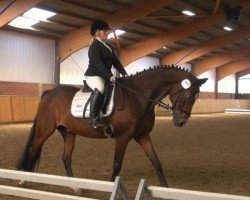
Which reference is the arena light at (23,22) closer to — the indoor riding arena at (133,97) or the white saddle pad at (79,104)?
the indoor riding arena at (133,97)

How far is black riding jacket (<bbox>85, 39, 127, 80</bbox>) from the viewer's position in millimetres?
6035

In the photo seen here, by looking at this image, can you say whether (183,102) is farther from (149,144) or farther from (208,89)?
(208,89)

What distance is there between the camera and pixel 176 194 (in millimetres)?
3643

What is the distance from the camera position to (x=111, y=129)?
618 cm

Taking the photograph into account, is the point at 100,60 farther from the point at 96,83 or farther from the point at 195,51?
the point at 195,51

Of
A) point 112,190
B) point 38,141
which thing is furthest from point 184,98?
point 112,190

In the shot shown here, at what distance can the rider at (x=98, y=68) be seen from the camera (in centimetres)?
607

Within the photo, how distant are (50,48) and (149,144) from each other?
20.6 metres

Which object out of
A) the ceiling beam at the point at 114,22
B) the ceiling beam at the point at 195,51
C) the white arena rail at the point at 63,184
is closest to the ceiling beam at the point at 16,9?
the ceiling beam at the point at 114,22

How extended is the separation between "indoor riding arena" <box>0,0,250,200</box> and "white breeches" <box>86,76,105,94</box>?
0.18 m

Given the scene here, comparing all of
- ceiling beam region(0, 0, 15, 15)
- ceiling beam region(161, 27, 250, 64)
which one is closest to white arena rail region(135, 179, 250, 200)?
ceiling beam region(0, 0, 15, 15)

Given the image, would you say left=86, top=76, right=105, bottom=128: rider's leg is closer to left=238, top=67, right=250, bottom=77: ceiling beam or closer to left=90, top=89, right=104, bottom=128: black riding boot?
left=90, top=89, right=104, bottom=128: black riding boot

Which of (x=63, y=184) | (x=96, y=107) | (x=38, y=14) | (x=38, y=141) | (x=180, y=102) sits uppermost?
(x=38, y=14)

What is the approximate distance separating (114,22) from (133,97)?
752 inches
